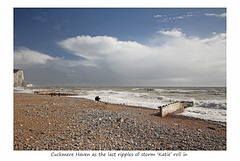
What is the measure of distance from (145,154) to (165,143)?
4.39 ft

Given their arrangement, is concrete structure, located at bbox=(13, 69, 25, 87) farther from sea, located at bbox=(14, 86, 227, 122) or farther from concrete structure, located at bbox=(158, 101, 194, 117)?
concrete structure, located at bbox=(158, 101, 194, 117)

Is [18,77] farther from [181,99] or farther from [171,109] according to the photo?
[171,109]

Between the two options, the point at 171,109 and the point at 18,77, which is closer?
the point at 171,109

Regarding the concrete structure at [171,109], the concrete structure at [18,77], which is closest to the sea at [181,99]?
the concrete structure at [171,109]

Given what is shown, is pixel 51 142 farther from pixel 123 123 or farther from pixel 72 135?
pixel 123 123

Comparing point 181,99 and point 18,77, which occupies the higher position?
point 18,77

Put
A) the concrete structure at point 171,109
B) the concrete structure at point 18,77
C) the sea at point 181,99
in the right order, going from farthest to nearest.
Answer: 1. the concrete structure at point 18,77
2. the sea at point 181,99
3. the concrete structure at point 171,109

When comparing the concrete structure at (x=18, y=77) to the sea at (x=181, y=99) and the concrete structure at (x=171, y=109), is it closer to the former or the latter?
the sea at (x=181, y=99)

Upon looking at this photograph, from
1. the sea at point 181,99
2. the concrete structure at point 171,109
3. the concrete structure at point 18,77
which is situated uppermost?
the concrete structure at point 18,77

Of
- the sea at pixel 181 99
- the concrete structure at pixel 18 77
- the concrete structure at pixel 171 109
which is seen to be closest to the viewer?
the concrete structure at pixel 171 109

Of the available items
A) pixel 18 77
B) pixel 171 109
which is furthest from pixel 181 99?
pixel 18 77

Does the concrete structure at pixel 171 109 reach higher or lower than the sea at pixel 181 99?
higher

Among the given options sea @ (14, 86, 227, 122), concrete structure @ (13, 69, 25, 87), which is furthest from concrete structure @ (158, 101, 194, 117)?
concrete structure @ (13, 69, 25, 87)

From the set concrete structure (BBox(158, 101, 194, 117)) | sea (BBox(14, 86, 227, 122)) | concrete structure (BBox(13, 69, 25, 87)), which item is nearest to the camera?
concrete structure (BBox(158, 101, 194, 117))
